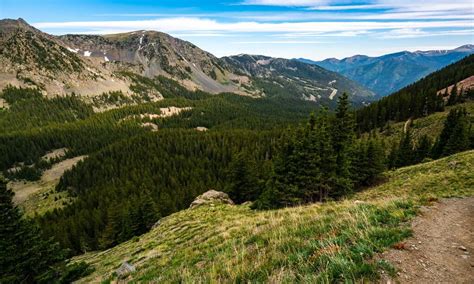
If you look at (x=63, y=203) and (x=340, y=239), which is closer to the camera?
(x=340, y=239)

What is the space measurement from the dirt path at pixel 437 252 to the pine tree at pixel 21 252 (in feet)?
82.2

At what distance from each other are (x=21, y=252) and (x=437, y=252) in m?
28.1

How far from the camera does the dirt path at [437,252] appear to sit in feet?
22.4

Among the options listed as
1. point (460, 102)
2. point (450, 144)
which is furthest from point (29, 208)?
point (460, 102)

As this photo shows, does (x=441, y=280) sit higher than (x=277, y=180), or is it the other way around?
(x=441, y=280)

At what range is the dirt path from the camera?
684 cm

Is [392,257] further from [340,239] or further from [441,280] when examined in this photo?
[340,239]

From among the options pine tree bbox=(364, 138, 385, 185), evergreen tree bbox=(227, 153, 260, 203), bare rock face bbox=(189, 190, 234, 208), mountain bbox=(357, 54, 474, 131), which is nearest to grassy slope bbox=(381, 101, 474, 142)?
mountain bbox=(357, 54, 474, 131)

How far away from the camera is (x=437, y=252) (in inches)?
316

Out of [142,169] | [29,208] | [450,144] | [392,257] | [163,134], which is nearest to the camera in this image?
[392,257]

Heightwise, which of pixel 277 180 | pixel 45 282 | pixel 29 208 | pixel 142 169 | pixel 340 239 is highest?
pixel 340 239

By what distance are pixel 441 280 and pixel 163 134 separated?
6539 inches

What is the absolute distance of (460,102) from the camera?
95.5 meters

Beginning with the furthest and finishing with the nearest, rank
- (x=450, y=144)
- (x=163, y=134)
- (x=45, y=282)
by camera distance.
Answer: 1. (x=163, y=134)
2. (x=450, y=144)
3. (x=45, y=282)
